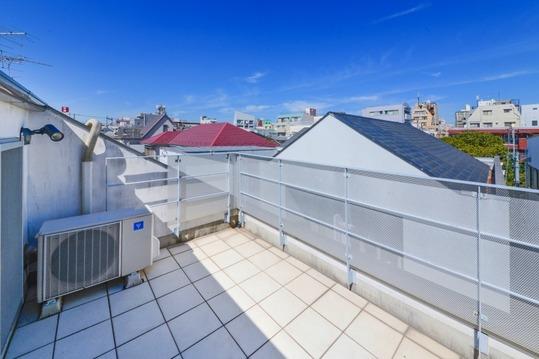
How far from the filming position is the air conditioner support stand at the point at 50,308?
216cm

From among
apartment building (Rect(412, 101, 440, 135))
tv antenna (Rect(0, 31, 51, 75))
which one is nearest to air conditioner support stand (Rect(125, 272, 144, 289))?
tv antenna (Rect(0, 31, 51, 75))

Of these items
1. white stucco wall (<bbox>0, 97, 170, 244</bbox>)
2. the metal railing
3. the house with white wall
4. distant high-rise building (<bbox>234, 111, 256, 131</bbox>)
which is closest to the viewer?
the house with white wall

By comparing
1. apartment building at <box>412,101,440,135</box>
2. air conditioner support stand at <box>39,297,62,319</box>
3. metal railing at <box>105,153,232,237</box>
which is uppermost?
apartment building at <box>412,101,440,135</box>

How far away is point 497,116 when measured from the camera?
39562 millimetres

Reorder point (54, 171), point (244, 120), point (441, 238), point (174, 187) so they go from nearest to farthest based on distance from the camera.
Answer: point (441, 238), point (54, 171), point (174, 187), point (244, 120)

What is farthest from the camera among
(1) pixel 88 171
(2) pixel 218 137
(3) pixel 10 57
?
(2) pixel 218 137

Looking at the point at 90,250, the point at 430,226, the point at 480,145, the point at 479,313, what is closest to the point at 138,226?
the point at 90,250

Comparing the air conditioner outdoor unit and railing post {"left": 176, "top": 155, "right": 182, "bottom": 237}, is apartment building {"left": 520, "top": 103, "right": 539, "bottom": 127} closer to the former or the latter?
railing post {"left": 176, "top": 155, "right": 182, "bottom": 237}

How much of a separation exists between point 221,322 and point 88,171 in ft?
8.36

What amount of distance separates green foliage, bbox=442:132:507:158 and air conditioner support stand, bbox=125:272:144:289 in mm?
27332

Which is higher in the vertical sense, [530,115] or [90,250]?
[530,115]

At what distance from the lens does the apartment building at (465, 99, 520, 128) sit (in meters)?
37.8

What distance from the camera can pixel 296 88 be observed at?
30.1 m

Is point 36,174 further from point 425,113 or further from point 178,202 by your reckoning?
point 425,113
